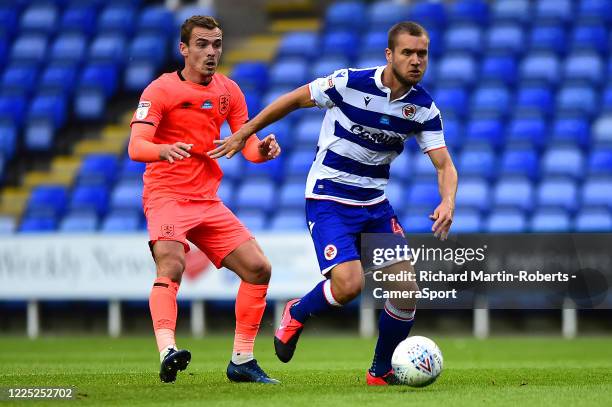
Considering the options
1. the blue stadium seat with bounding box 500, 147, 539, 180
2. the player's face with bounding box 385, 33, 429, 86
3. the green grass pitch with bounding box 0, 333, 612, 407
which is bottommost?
the green grass pitch with bounding box 0, 333, 612, 407

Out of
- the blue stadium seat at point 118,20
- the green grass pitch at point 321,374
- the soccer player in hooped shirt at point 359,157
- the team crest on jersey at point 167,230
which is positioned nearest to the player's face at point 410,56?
the soccer player in hooped shirt at point 359,157

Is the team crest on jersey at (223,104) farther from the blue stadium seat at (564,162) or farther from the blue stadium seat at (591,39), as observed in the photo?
the blue stadium seat at (591,39)

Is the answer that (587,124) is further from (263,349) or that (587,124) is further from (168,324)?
(168,324)

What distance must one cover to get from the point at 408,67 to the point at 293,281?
7.54 metres

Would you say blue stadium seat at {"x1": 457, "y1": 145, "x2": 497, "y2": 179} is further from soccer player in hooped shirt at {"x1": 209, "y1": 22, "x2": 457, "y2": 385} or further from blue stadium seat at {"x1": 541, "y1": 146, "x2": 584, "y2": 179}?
soccer player in hooped shirt at {"x1": 209, "y1": 22, "x2": 457, "y2": 385}

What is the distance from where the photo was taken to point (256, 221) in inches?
617

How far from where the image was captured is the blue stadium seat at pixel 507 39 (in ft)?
56.8

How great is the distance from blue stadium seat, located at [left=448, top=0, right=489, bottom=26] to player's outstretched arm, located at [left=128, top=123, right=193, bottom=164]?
443 inches

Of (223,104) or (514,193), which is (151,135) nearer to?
(223,104)

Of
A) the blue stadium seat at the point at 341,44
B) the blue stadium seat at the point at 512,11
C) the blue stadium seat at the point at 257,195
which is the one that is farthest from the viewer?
the blue stadium seat at the point at 341,44

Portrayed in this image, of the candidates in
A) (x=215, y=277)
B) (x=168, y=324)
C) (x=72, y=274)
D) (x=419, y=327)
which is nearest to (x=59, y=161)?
(x=72, y=274)

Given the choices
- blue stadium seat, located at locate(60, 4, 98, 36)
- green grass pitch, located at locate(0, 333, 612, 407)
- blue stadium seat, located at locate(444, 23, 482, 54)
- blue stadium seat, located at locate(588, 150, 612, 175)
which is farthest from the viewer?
blue stadium seat, located at locate(60, 4, 98, 36)

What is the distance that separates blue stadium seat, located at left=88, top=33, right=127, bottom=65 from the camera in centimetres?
1908

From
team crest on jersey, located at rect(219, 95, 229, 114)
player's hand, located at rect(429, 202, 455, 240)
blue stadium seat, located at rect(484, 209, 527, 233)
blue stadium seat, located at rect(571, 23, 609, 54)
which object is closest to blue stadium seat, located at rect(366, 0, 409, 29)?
blue stadium seat, located at rect(571, 23, 609, 54)
